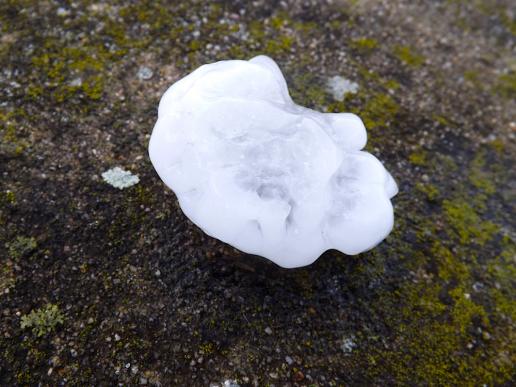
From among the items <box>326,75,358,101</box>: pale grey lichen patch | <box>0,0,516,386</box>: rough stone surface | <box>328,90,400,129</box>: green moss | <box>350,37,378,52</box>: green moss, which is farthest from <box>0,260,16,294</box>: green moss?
<box>350,37,378,52</box>: green moss

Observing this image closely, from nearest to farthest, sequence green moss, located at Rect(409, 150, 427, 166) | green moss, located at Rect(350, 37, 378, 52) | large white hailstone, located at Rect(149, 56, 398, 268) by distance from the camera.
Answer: large white hailstone, located at Rect(149, 56, 398, 268), green moss, located at Rect(409, 150, 427, 166), green moss, located at Rect(350, 37, 378, 52)

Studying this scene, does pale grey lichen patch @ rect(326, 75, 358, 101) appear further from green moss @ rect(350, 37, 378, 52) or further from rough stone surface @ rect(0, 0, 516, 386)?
green moss @ rect(350, 37, 378, 52)

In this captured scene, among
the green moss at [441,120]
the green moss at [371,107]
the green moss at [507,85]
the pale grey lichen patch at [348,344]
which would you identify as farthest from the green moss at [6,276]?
the green moss at [507,85]

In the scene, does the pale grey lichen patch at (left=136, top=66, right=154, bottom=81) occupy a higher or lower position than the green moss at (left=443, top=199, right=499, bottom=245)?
higher

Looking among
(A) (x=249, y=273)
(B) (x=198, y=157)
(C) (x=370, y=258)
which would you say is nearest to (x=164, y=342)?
(A) (x=249, y=273)

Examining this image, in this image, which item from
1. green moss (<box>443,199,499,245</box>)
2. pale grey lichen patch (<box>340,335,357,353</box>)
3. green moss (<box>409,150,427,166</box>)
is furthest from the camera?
green moss (<box>409,150,427,166</box>)

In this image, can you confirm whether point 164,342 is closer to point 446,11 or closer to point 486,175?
point 486,175
